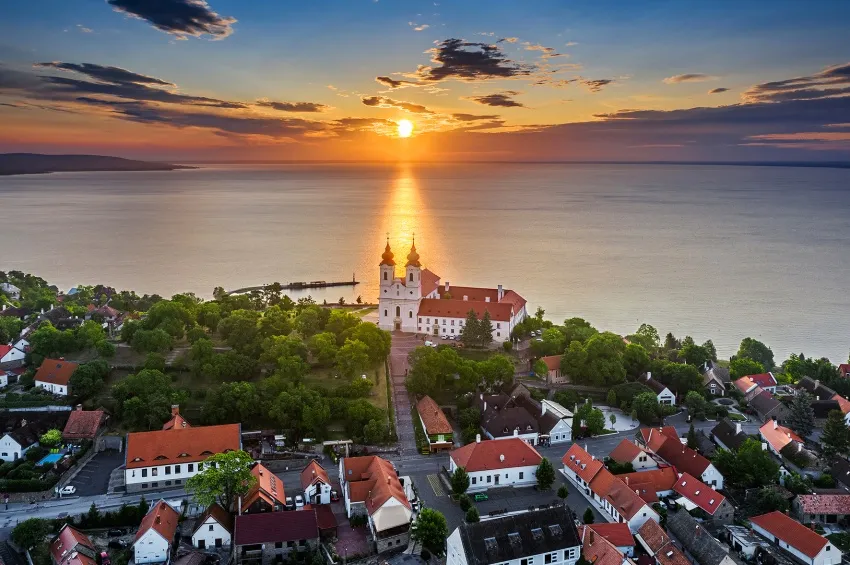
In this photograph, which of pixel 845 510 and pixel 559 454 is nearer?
pixel 845 510

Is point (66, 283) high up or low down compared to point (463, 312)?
down

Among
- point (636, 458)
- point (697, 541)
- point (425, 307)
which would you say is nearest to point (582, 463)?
point (636, 458)

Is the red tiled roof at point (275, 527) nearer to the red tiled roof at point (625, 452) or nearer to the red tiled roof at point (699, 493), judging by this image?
the red tiled roof at point (625, 452)

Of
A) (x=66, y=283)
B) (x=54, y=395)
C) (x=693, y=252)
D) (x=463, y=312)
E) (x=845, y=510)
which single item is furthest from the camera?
(x=693, y=252)

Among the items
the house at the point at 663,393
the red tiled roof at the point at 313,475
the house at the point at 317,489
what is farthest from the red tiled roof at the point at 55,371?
the house at the point at 663,393

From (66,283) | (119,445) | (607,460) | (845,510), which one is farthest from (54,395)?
(66,283)

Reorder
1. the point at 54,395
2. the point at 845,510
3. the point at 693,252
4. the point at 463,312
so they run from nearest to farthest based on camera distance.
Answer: the point at 845,510 < the point at 54,395 < the point at 463,312 < the point at 693,252

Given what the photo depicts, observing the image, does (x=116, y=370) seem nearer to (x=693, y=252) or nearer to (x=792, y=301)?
(x=792, y=301)
